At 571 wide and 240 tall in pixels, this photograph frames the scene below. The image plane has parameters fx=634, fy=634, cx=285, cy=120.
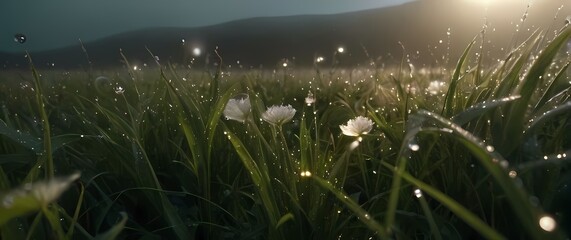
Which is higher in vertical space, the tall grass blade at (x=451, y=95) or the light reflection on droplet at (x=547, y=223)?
the light reflection on droplet at (x=547, y=223)

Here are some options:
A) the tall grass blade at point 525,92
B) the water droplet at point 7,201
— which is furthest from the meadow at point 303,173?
the water droplet at point 7,201

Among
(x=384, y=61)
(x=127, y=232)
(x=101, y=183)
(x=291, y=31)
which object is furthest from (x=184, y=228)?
(x=291, y=31)

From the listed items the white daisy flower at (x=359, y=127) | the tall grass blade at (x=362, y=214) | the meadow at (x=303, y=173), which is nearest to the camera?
the tall grass blade at (x=362, y=214)

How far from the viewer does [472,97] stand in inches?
61.9

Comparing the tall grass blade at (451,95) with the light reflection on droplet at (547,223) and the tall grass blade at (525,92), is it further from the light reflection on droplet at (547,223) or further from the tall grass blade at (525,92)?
the light reflection on droplet at (547,223)

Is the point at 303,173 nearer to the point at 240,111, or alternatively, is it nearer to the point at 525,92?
the point at 240,111

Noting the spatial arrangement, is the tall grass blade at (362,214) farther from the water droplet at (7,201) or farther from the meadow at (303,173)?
the water droplet at (7,201)

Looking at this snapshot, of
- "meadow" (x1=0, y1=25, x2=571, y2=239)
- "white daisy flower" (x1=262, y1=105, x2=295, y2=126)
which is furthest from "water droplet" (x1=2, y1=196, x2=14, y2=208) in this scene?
"white daisy flower" (x1=262, y1=105, x2=295, y2=126)

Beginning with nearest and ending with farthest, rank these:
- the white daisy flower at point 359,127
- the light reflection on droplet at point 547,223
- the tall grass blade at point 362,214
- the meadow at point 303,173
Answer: the light reflection on droplet at point 547,223
the tall grass blade at point 362,214
the meadow at point 303,173
the white daisy flower at point 359,127

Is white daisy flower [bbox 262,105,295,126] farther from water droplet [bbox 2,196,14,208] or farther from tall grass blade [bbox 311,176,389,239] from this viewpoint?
water droplet [bbox 2,196,14,208]

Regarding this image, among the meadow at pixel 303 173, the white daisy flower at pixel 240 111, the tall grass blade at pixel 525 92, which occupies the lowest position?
the meadow at pixel 303 173

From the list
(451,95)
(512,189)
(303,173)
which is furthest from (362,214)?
(451,95)

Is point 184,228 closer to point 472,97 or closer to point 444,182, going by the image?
point 444,182

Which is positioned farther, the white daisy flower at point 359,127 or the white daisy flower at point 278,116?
the white daisy flower at point 359,127
